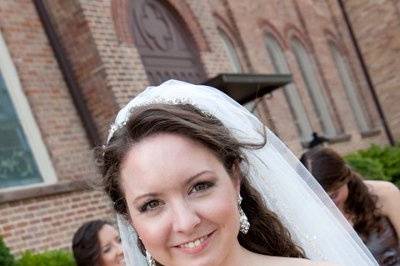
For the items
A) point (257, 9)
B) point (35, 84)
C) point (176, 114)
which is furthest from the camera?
point (257, 9)

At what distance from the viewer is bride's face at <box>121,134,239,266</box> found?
6.07 ft

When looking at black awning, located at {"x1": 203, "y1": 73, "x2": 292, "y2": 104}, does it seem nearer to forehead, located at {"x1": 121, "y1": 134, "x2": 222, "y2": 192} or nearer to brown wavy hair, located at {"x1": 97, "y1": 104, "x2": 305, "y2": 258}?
brown wavy hair, located at {"x1": 97, "y1": 104, "x2": 305, "y2": 258}

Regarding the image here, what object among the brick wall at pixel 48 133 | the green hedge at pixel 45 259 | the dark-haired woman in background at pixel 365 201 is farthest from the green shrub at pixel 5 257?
the dark-haired woman in background at pixel 365 201

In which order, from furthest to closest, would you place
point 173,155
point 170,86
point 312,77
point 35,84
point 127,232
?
point 312,77
point 35,84
point 127,232
point 170,86
point 173,155

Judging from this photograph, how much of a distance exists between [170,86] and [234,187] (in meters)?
0.53

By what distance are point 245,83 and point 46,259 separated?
4.27m

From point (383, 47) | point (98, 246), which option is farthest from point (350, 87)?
point (98, 246)

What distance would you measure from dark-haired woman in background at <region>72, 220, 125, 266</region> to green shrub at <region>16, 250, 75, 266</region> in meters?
2.12

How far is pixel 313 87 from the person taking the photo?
758 inches

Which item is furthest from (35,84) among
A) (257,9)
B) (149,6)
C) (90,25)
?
(257,9)

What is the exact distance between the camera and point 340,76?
2141 cm

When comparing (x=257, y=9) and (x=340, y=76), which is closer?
(x=257, y=9)

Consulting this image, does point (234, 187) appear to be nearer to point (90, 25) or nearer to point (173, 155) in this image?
point (173, 155)

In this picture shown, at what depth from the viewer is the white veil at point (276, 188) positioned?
2.36 metres
